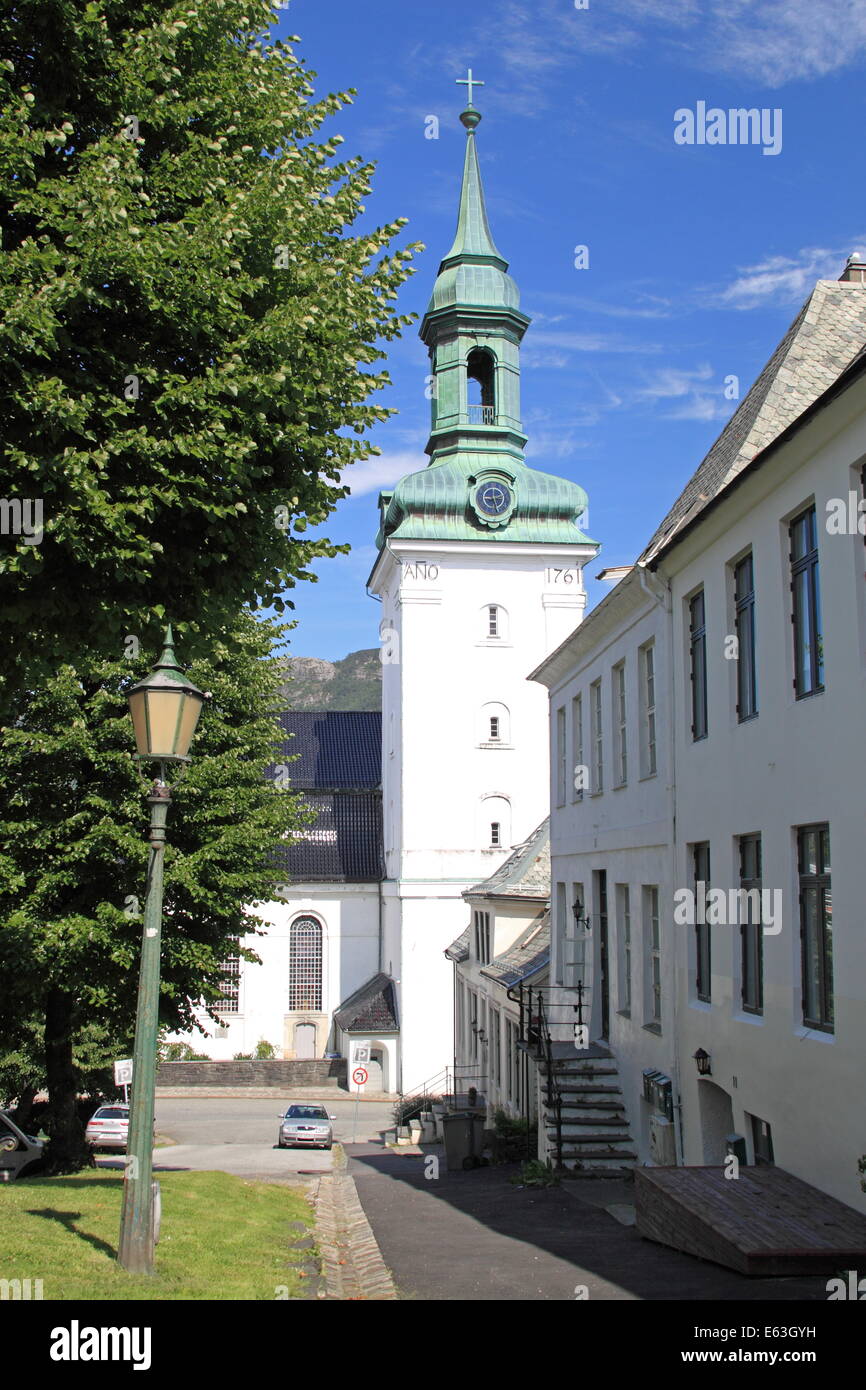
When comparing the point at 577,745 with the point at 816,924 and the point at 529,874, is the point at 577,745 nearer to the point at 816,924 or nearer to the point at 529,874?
the point at 529,874

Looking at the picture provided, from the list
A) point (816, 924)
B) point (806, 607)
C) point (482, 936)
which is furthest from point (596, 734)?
point (482, 936)

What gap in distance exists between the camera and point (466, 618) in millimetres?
56000

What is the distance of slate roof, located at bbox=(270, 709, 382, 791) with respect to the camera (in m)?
68.2

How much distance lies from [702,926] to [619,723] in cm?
577

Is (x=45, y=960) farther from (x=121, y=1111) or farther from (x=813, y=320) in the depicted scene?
(x=121, y=1111)

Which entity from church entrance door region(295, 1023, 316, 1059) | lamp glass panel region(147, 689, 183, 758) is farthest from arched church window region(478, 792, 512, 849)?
lamp glass panel region(147, 689, 183, 758)

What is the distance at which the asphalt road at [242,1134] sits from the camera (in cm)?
3058

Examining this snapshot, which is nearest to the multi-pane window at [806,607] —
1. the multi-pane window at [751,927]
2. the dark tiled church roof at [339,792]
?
the multi-pane window at [751,927]

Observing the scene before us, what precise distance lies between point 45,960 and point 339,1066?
4072 centimetres

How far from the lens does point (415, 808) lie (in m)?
54.5

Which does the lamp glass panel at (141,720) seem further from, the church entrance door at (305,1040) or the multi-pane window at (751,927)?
the church entrance door at (305,1040)

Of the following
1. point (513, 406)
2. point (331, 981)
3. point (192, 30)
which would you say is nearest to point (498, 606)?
point (513, 406)

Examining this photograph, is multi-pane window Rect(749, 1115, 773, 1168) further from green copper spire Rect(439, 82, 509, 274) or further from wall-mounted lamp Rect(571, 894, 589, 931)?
green copper spire Rect(439, 82, 509, 274)

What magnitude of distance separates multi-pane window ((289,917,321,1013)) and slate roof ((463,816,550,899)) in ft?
92.1
